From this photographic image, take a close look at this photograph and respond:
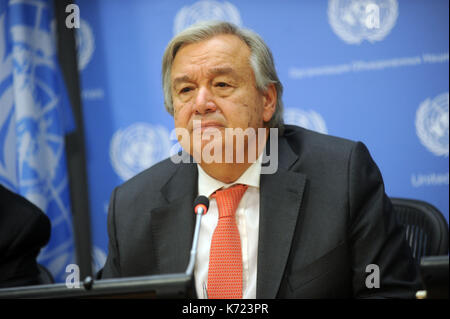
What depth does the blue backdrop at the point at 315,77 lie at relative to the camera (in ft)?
8.92

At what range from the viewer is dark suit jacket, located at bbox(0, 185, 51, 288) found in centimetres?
200

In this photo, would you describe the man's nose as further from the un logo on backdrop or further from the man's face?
the un logo on backdrop

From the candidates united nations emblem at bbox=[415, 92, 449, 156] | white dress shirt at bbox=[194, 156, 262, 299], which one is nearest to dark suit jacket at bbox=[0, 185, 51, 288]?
white dress shirt at bbox=[194, 156, 262, 299]

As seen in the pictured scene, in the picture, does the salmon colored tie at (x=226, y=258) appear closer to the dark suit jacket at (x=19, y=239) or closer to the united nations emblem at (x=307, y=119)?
the dark suit jacket at (x=19, y=239)

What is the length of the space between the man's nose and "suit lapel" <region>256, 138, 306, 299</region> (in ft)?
1.19

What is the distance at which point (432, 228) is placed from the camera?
202 cm

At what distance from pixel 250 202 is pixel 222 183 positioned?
0.52 ft

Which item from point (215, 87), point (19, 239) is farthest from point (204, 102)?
point (19, 239)

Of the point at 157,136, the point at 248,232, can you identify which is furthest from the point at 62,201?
the point at 248,232

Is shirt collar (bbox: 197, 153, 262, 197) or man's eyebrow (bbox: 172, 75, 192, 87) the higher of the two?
man's eyebrow (bbox: 172, 75, 192, 87)

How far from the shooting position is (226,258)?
1.70m

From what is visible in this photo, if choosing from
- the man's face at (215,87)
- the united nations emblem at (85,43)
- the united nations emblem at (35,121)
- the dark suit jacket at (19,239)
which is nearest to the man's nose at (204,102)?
the man's face at (215,87)

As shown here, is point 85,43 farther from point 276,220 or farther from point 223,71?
point 276,220
